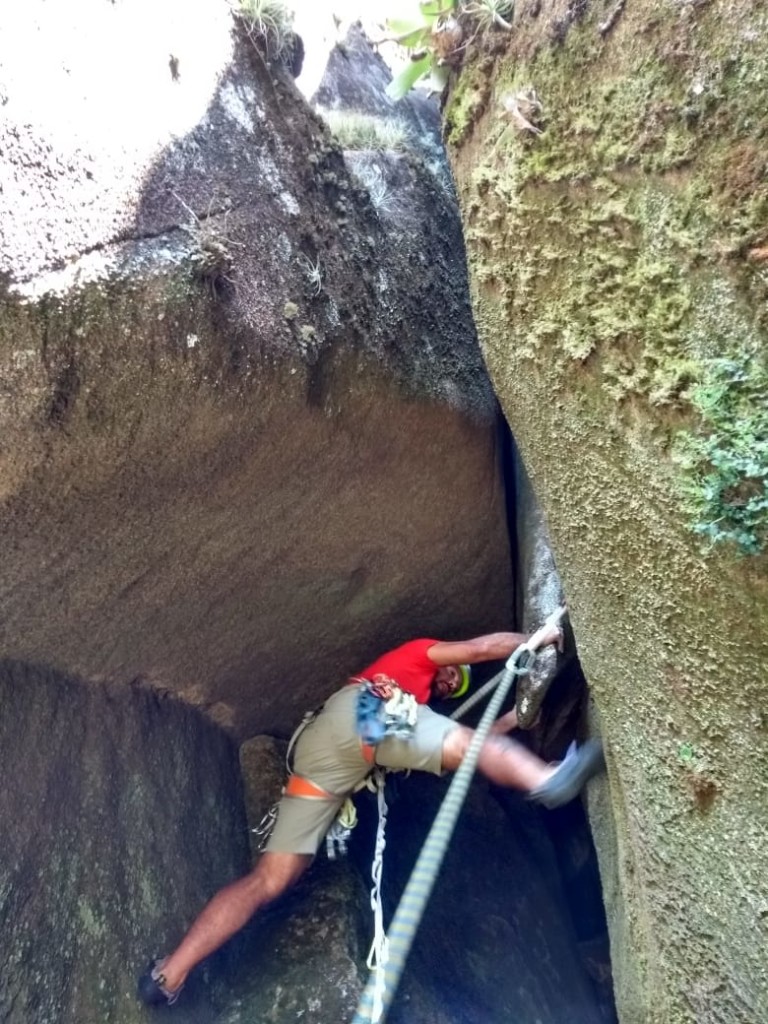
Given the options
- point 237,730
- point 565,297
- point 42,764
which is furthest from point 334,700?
point 565,297

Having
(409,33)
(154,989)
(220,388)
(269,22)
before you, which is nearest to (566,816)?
(154,989)

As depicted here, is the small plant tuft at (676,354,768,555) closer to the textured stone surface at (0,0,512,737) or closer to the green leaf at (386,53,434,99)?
the textured stone surface at (0,0,512,737)

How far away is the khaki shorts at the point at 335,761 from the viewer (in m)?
2.90

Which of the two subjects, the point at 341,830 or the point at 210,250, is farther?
the point at 341,830

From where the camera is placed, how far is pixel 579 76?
5.74 ft

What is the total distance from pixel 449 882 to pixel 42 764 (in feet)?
5.90

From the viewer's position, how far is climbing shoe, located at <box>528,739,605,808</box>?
271 cm

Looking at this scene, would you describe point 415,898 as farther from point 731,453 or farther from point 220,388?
point 220,388

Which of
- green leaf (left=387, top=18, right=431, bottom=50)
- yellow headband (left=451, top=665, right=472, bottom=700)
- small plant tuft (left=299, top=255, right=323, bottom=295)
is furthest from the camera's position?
yellow headband (left=451, top=665, right=472, bottom=700)

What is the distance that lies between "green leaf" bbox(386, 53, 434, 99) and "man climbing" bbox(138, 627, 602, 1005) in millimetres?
1804

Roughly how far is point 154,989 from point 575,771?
1494mm

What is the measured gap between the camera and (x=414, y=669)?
309 cm

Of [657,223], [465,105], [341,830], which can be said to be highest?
[465,105]

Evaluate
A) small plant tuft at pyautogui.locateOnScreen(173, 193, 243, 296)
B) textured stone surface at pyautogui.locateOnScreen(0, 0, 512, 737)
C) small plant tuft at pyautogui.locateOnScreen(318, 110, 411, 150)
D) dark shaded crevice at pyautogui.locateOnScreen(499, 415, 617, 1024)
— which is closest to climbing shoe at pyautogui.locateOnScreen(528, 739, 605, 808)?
dark shaded crevice at pyautogui.locateOnScreen(499, 415, 617, 1024)
